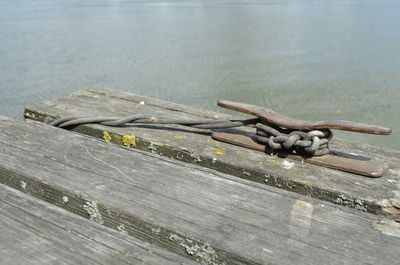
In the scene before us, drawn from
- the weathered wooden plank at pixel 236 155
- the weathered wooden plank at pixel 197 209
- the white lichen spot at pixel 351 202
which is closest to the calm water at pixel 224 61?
the weathered wooden plank at pixel 236 155

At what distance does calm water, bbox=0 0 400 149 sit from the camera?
5.54 m

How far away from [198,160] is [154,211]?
449mm

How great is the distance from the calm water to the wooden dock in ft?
9.96

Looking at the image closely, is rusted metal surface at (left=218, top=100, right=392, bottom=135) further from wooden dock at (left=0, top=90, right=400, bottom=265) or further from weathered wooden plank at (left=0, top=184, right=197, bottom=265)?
weathered wooden plank at (left=0, top=184, right=197, bottom=265)

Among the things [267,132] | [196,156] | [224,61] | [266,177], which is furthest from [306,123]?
[224,61]

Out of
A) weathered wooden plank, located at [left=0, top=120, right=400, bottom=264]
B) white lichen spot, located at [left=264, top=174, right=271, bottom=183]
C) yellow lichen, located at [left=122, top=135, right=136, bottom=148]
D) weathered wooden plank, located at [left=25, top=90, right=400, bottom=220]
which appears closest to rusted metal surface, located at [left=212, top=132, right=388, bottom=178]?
weathered wooden plank, located at [left=25, top=90, right=400, bottom=220]

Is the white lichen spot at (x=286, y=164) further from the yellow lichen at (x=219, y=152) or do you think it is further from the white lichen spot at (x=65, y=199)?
the white lichen spot at (x=65, y=199)

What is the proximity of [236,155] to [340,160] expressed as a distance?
37 cm

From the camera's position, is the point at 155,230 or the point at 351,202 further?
the point at 351,202

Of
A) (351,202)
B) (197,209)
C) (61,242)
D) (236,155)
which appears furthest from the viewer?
(236,155)

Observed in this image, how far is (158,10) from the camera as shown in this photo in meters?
15.0

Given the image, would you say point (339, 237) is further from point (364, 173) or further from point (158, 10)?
point (158, 10)

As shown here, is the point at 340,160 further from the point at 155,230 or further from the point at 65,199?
the point at 65,199

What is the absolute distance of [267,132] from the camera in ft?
5.09
